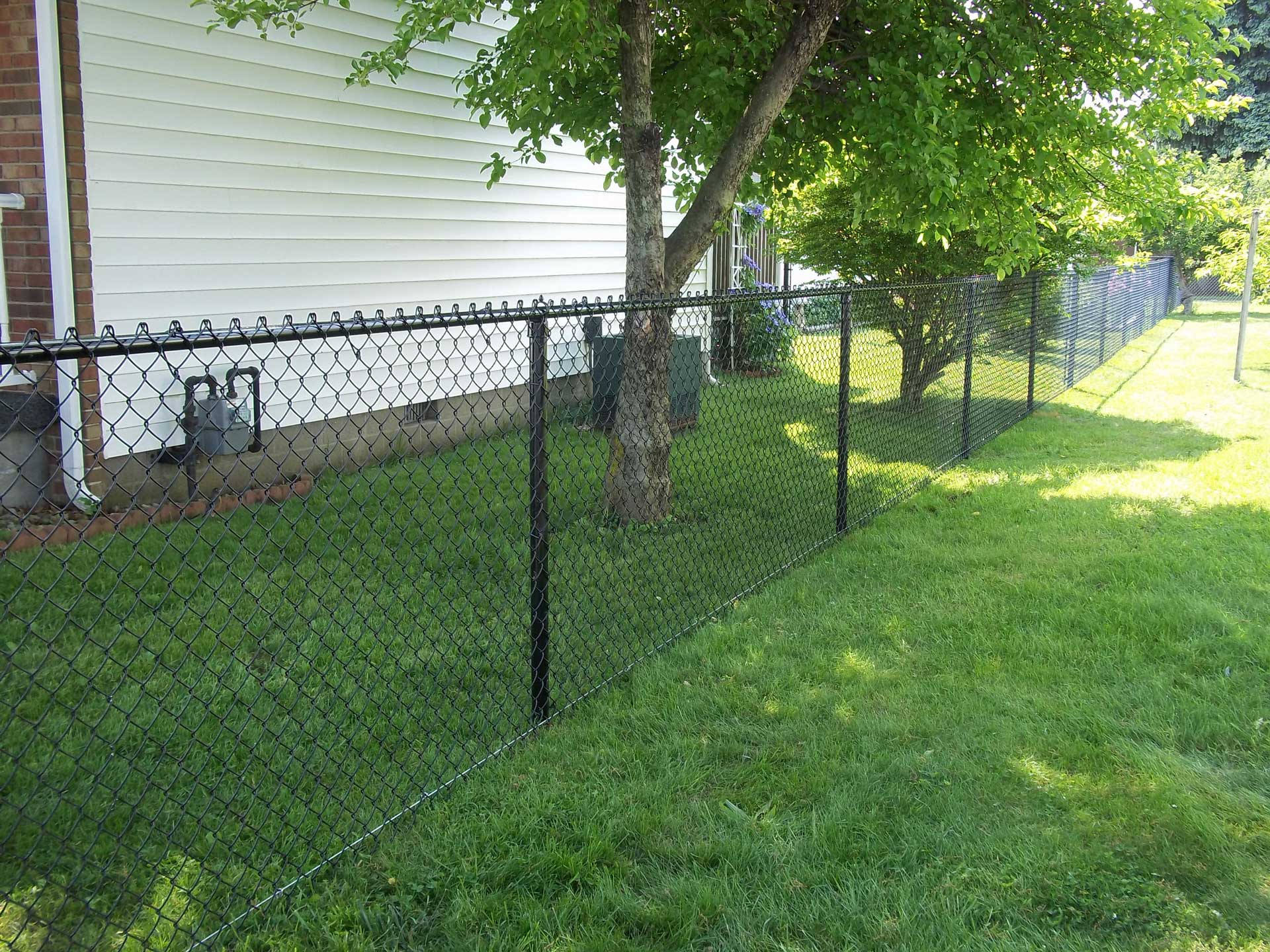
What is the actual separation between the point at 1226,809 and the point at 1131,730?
20.5 inches

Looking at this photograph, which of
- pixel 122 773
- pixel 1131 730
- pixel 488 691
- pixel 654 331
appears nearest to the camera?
pixel 122 773

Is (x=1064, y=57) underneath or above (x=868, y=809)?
above

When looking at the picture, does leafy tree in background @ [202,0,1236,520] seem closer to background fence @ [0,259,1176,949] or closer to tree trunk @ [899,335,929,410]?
background fence @ [0,259,1176,949]

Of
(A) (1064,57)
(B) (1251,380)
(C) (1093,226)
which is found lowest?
(B) (1251,380)

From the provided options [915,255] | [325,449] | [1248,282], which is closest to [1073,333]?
[1248,282]

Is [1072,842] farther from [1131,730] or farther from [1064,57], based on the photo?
[1064,57]

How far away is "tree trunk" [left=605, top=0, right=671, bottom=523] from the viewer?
19.5 feet

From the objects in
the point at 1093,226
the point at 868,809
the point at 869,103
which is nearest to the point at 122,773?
the point at 868,809

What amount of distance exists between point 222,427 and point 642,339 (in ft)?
8.27

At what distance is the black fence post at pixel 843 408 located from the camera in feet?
18.4

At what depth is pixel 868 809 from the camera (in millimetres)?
3092

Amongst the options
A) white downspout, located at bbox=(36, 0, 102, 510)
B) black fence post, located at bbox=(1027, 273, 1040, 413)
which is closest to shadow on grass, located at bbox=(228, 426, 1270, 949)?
white downspout, located at bbox=(36, 0, 102, 510)

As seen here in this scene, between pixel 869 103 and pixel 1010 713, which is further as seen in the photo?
pixel 869 103

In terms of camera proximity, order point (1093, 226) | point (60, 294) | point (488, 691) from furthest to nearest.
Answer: point (1093, 226), point (60, 294), point (488, 691)
